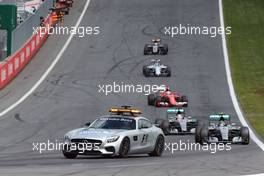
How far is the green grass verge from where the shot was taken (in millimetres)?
37281

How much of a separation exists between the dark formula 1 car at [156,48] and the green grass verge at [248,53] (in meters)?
3.73

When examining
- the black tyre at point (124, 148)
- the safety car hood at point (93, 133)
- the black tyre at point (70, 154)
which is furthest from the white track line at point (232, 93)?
the black tyre at point (70, 154)

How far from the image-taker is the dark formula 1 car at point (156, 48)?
49.6 m

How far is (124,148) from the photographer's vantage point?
71.2 ft

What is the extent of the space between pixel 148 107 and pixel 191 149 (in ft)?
38.5

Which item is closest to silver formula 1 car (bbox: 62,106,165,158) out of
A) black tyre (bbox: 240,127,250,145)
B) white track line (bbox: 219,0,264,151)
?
black tyre (bbox: 240,127,250,145)

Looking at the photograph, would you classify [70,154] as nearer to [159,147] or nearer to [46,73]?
[159,147]

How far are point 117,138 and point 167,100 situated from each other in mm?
14280

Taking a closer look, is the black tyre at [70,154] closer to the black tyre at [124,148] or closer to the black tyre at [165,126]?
the black tyre at [124,148]

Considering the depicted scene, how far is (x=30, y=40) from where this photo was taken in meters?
49.9

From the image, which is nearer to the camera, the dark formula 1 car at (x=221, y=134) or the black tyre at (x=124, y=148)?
the black tyre at (x=124, y=148)

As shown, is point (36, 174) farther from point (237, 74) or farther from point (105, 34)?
point (105, 34)

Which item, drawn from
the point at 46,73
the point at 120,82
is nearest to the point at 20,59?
the point at 46,73

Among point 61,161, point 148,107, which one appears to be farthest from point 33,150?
point 148,107
